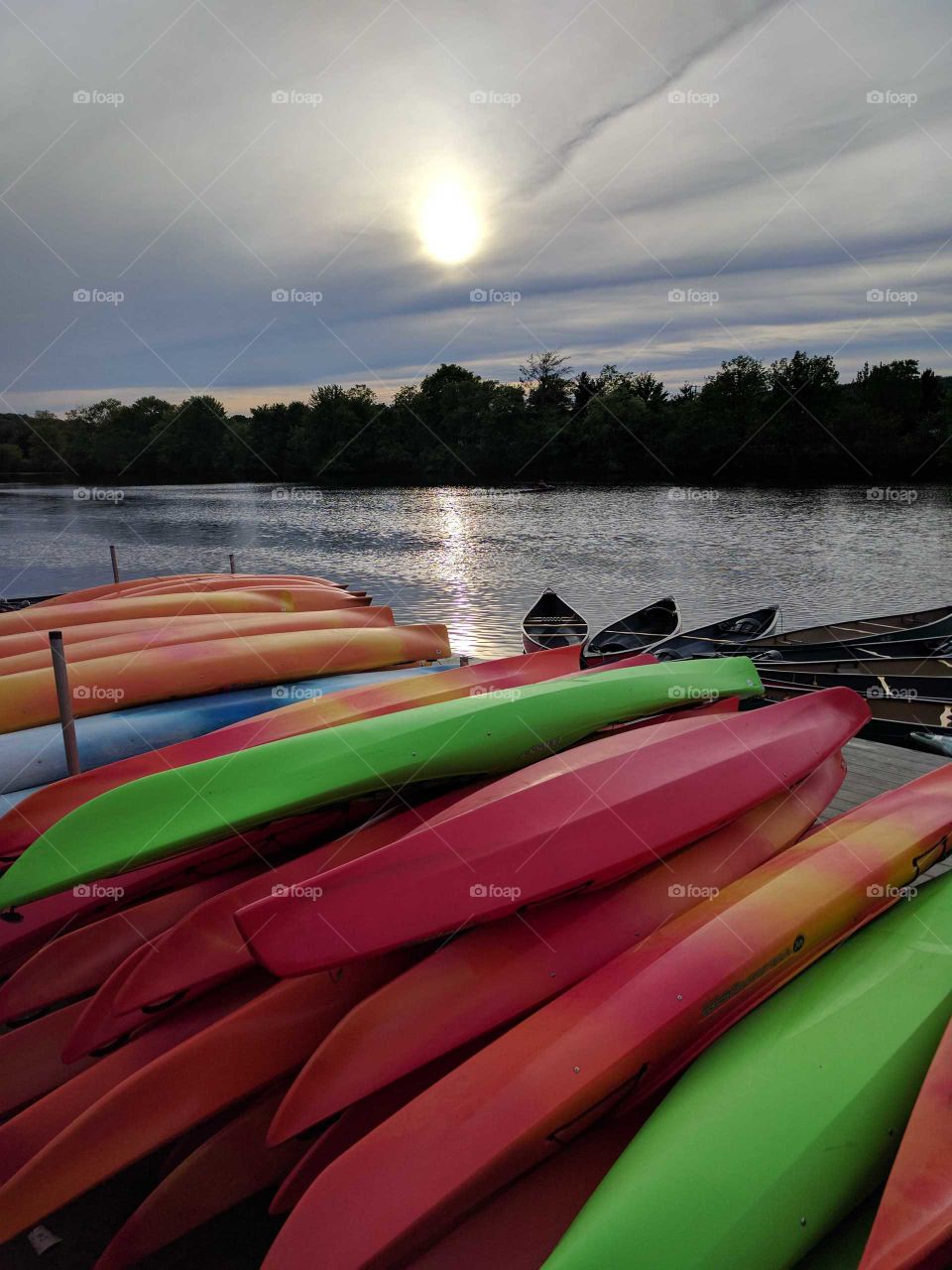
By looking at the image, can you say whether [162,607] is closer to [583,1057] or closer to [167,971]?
[167,971]

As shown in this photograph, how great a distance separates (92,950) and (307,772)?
1.09 m

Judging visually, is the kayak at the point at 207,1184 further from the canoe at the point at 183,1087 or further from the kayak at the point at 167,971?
the kayak at the point at 167,971

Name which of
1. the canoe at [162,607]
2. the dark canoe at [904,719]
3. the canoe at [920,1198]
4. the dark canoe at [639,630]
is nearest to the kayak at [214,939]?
the canoe at [920,1198]

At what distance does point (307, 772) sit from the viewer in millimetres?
3412

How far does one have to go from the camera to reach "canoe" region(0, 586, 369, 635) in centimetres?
696

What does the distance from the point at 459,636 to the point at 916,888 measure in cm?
1154

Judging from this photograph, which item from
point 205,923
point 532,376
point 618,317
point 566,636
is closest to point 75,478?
point 532,376

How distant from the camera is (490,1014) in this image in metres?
2.42

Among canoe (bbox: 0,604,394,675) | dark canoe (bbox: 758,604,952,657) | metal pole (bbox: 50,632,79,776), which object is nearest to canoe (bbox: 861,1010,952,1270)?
metal pole (bbox: 50,632,79,776)

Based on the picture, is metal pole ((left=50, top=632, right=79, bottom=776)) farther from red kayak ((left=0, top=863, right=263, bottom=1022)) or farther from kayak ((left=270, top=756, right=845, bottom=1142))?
kayak ((left=270, top=756, right=845, bottom=1142))

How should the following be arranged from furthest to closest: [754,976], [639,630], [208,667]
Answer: [639,630]
[208,667]
[754,976]

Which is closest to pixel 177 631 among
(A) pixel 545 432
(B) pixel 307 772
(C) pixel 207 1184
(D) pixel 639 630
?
(B) pixel 307 772

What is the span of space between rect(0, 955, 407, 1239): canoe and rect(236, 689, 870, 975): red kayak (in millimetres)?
336

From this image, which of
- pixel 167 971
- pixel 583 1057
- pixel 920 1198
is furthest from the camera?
pixel 167 971
